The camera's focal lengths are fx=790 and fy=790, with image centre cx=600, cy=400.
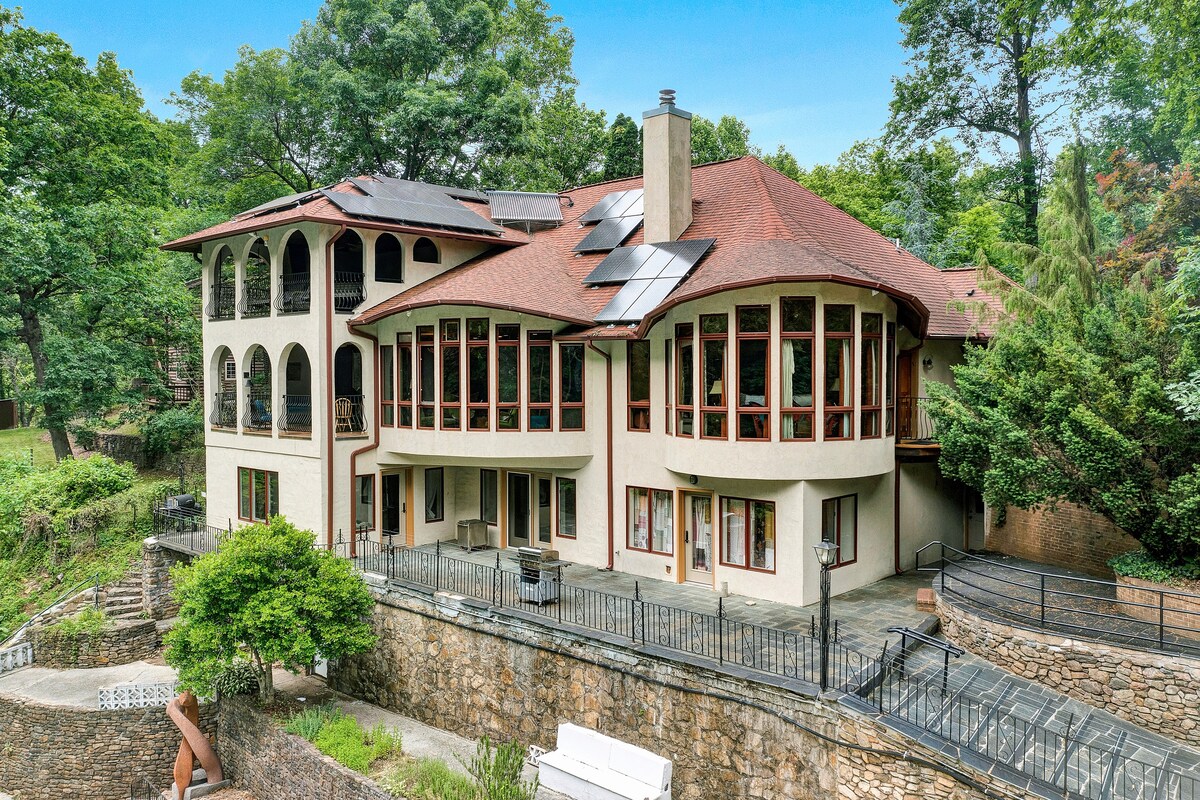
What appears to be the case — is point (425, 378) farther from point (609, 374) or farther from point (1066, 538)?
point (1066, 538)

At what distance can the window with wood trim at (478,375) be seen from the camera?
57.1 ft

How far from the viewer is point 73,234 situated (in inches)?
1061

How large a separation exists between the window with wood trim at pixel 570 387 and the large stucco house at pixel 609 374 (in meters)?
0.05

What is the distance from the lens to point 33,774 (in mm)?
16438

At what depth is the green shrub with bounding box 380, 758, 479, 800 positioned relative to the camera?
11.6m

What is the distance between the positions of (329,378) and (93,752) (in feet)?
29.6

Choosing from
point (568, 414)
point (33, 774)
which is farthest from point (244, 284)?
point (33, 774)

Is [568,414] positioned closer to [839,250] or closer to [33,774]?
[839,250]

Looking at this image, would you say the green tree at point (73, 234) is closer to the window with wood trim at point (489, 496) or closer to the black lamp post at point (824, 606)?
the window with wood trim at point (489, 496)

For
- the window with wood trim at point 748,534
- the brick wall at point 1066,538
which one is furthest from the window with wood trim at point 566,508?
the brick wall at point 1066,538

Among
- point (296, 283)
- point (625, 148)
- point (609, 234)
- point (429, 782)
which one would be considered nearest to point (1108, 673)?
point (429, 782)

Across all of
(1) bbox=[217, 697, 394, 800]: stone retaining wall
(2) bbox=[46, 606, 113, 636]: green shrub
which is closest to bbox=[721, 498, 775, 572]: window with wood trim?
(1) bbox=[217, 697, 394, 800]: stone retaining wall

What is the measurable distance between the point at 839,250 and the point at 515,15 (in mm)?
29739

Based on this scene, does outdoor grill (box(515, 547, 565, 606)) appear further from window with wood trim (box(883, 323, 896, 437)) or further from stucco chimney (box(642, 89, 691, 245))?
stucco chimney (box(642, 89, 691, 245))
